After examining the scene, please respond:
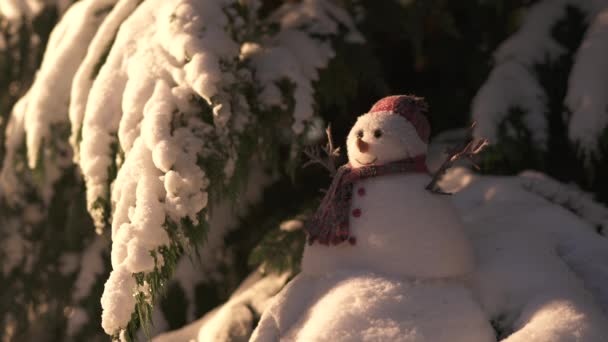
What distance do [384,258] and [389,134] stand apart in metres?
0.21

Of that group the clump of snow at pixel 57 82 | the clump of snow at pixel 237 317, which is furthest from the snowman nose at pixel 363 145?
the clump of snow at pixel 57 82

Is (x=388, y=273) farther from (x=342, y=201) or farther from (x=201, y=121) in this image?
(x=201, y=121)

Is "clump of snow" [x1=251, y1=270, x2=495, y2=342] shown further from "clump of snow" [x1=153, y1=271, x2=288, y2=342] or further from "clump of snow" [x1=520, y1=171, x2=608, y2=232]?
"clump of snow" [x1=520, y1=171, x2=608, y2=232]

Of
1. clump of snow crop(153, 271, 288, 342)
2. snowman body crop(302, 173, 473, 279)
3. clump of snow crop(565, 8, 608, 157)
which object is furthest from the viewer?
clump of snow crop(565, 8, 608, 157)

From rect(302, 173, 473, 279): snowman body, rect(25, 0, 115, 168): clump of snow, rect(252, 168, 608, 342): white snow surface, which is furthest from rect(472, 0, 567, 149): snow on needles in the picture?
rect(25, 0, 115, 168): clump of snow

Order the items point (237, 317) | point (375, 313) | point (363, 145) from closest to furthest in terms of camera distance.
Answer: point (375, 313) < point (363, 145) < point (237, 317)

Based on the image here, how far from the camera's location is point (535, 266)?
995 mm

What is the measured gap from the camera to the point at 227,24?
1.19m

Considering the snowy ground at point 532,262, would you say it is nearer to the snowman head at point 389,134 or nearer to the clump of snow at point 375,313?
the clump of snow at point 375,313

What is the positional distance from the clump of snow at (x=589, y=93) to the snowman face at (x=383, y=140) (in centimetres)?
47

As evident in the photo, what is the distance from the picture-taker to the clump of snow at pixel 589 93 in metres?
1.28

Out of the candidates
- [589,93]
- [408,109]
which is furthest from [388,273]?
[589,93]

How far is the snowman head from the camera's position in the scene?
40.5 inches

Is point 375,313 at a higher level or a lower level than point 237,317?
higher
